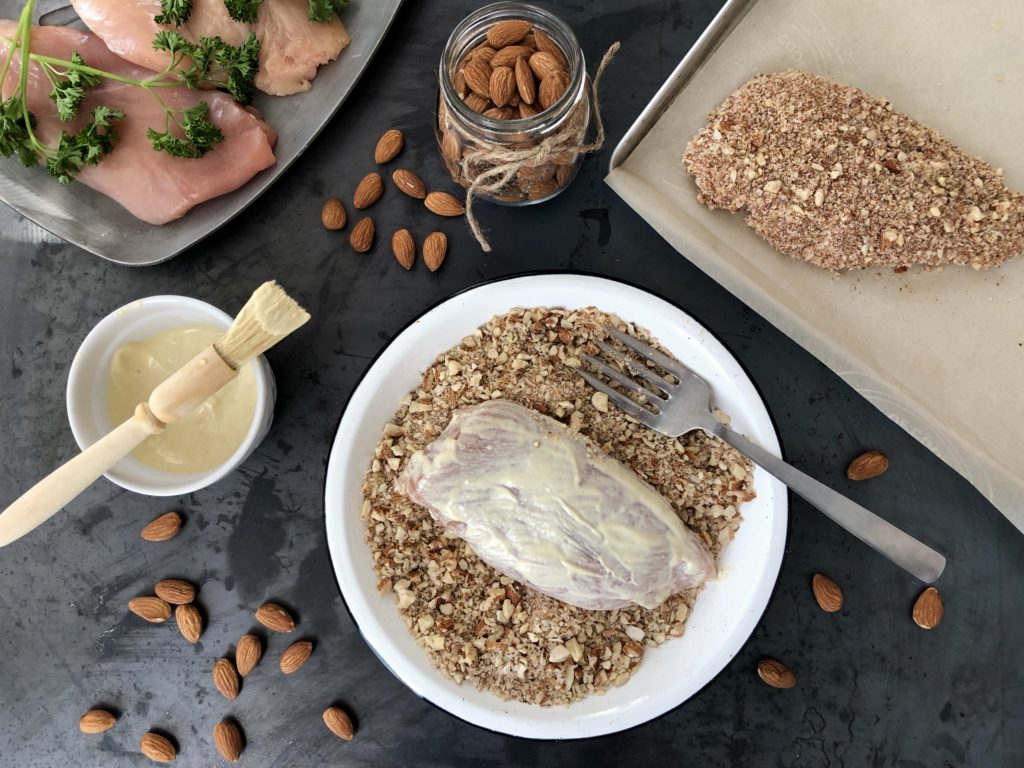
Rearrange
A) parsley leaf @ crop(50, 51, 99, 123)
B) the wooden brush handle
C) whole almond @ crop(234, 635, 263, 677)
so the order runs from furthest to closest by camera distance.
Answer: whole almond @ crop(234, 635, 263, 677)
parsley leaf @ crop(50, 51, 99, 123)
the wooden brush handle

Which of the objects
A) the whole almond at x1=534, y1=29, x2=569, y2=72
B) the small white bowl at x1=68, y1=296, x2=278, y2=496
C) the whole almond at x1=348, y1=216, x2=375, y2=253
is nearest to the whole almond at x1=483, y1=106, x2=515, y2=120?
the whole almond at x1=534, y1=29, x2=569, y2=72

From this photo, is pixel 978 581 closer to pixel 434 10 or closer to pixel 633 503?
pixel 633 503

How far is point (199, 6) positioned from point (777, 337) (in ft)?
3.95

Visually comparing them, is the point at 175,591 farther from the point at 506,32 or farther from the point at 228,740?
the point at 506,32

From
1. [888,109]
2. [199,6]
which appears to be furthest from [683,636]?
[199,6]

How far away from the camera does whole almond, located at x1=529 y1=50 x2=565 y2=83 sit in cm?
117

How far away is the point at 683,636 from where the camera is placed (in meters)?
1.17

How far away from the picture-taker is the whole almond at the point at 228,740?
1.33 m

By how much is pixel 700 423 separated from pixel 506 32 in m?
0.72

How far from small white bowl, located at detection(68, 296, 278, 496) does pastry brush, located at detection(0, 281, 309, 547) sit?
0.12 meters

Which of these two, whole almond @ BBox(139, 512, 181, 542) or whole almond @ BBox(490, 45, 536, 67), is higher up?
whole almond @ BBox(490, 45, 536, 67)

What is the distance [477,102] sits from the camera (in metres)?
1.18

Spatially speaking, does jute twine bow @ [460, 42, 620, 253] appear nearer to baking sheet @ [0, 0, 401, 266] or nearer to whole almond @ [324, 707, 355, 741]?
baking sheet @ [0, 0, 401, 266]

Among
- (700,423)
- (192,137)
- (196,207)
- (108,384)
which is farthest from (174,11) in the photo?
(700,423)
